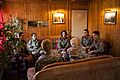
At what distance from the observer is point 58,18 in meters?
8.23

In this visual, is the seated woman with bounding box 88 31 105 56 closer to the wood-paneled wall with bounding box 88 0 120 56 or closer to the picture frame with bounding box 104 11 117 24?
the wood-paneled wall with bounding box 88 0 120 56

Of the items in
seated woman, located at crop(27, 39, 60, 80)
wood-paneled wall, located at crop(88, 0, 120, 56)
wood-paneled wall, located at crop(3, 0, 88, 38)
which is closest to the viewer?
seated woman, located at crop(27, 39, 60, 80)

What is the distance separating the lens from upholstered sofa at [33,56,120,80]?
2881 millimetres

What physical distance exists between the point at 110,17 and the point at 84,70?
15.2 ft

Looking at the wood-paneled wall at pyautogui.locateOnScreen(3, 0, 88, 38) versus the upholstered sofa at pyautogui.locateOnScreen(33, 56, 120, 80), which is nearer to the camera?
the upholstered sofa at pyautogui.locateOnScreen(33, 56, 120, 80)

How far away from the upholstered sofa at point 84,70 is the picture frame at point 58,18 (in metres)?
4.92

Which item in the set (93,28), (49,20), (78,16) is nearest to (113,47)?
(93,28)

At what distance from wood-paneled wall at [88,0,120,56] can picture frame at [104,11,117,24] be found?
129 millimetres

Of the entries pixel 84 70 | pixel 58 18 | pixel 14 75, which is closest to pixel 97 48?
pixel 14 75

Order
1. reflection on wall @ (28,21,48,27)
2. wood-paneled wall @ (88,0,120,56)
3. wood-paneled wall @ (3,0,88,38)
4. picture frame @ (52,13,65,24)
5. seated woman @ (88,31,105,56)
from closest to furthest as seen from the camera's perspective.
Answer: seated woman @ (88,31,105,56) → wood-paneled wall @ (88,0,120,56) → wood-paneled wall @ (3,0,88,38) → reflection on wall @ (28,21,48,27) → picture frame @ (52,13,65,24)

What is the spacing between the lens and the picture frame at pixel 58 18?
818 cm

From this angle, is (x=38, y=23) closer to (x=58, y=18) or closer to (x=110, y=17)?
(x=58, y=18)

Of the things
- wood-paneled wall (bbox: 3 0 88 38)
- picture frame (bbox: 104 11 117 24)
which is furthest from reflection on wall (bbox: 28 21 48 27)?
picture frame (bbox: 104 11 117 24)

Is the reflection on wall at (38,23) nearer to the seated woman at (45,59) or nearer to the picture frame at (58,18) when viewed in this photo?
the picture frame at (58,18)
